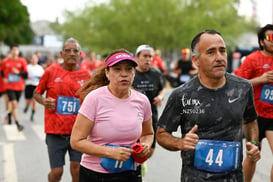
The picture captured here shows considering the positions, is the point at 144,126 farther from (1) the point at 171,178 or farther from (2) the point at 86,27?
(2) the point at 86,27

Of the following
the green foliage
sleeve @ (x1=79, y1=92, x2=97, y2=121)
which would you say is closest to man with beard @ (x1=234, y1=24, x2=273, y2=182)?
sleeve @ (x1=79, y1=92, x2=97, y2=121)

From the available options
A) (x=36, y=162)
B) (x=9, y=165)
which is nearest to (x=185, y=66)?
(x=36, y=162)

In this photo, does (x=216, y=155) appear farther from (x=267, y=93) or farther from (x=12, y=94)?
(x=12, y=94)

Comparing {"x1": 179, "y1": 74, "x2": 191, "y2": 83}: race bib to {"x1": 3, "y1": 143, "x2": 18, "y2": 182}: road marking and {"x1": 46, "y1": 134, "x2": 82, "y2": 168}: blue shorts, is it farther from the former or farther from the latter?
{"x1": 46, "y1": 134, "x2": 82, "y2": 168}: blue shorts

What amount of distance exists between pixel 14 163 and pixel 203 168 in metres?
5.41

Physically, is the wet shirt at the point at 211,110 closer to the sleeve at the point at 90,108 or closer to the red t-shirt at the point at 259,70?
the sleeve at the point at 90,108

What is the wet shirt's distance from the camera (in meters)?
3.52

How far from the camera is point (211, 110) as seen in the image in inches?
138

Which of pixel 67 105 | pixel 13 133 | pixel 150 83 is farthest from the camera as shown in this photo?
pixel 13 133

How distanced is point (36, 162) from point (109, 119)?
5013 mm

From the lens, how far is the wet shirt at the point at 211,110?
3.52 meters

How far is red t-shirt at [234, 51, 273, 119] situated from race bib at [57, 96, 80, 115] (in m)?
1.91

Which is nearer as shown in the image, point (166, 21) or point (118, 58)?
point (118, 58)

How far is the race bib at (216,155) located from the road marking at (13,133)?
7.84 m
